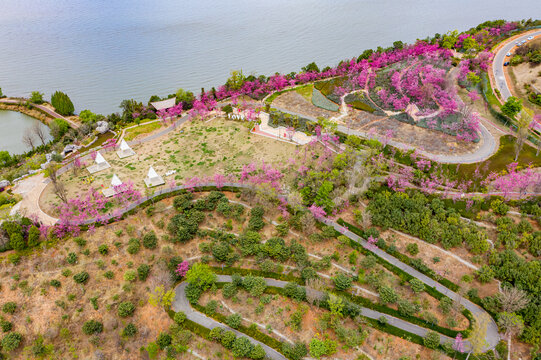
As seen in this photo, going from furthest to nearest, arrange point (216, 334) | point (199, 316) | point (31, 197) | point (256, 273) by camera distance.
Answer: point (31, 197) → point (256, 273) → point (199, 316) → point (216, 334)

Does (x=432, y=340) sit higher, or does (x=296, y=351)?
(x=432, y=340)

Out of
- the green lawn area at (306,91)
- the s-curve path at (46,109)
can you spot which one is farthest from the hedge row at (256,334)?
the s-curve path at (46,109)

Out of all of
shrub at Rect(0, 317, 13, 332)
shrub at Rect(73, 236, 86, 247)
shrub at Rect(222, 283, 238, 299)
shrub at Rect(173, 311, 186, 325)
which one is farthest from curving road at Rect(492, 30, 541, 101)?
shrub at Rect(0, 317, 13, 332)

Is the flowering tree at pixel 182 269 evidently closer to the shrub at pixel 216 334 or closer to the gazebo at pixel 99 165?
the shrub at pixel 216 334

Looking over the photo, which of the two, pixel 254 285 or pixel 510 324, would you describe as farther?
pixel 254 285

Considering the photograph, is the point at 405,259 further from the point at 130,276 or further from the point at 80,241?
the point at 80,241

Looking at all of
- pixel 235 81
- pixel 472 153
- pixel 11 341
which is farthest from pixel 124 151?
pixel 472 153

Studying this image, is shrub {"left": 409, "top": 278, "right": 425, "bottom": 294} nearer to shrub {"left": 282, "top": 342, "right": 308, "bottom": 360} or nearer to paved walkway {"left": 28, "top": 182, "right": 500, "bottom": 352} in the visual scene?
paved walkway {"left": 28, "top": 182, "right": 500, "bottom": 352}

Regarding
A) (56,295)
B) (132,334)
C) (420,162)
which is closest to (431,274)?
(420,162)
